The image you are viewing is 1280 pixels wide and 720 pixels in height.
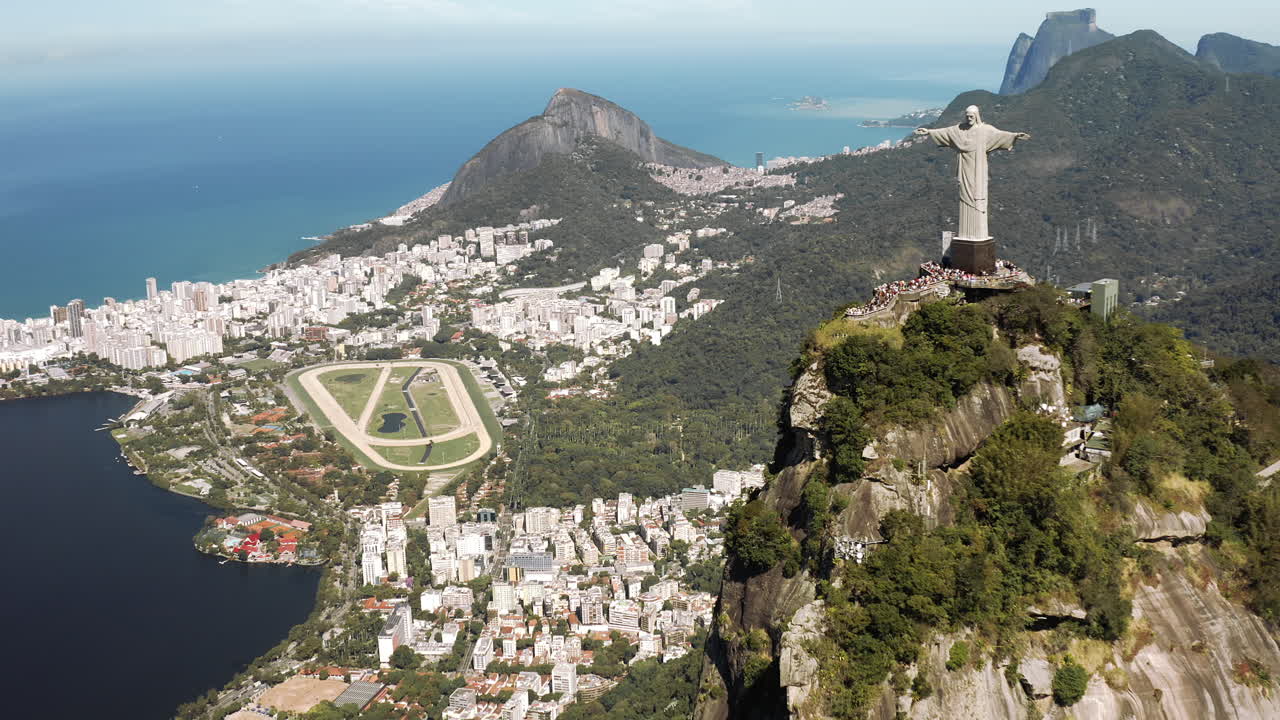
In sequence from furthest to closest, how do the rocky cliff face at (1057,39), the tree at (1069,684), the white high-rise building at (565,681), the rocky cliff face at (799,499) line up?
1. the rocky cliff face at (1057,39)
2. the white high-rise building at (565,681)
3. the rocky cliff face at (799,499)
4. the tree at (1069,684)

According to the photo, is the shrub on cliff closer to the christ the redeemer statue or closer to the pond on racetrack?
the christ the redeemer statue

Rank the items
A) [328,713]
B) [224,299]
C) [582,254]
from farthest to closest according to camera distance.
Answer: [582,254]
[224,299]
[328,713]

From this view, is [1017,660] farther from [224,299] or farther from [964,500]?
[224,299]

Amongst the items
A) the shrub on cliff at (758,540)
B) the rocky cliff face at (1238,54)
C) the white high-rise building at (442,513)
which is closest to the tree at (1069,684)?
the shrub on cliff at (758,540)

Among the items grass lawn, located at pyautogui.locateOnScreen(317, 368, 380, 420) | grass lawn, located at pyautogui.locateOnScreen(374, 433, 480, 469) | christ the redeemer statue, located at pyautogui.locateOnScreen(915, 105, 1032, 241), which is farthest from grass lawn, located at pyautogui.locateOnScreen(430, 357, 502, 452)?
christ the redeemer statue, located at pyautogui.locateOnScreen(915, 105, 1032, 241)

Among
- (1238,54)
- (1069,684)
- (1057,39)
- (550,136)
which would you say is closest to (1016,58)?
(1057,39)

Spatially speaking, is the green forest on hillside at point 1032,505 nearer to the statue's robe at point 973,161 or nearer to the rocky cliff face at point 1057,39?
the statue's robe at point 973,161

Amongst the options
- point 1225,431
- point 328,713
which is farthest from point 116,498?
point 1225,431
